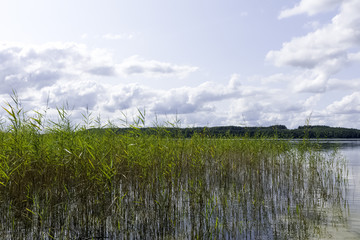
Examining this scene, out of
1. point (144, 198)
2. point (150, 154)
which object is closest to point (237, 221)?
point (144, 198)

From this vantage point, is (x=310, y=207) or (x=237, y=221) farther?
(x=310, y=207)

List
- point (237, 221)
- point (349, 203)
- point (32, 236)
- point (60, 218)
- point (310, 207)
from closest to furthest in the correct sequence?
point (32, 236) → point (60, 218) → point (237, 221) → point (310, 207) → point (349, 203)

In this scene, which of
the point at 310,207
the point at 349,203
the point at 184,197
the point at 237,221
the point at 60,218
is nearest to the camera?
the point at 60,218

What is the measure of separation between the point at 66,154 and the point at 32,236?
66.8 inches

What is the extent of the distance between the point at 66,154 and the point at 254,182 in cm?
604

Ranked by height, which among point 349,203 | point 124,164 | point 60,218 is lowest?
point 349,203

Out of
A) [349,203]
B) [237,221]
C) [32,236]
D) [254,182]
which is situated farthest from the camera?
[254,182]

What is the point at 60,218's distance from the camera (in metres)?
5.09

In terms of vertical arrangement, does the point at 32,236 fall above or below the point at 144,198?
below

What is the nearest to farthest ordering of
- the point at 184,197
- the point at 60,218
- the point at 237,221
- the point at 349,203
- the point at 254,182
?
the point at 60,218 → the point at 237,221 → the point at 184,197 → the point at 349,203 → the point at 254,182

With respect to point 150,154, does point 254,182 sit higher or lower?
lower

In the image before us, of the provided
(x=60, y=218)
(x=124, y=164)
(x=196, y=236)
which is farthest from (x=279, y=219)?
(x=60, y=218)

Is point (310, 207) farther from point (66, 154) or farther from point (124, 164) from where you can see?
point (66, 154)

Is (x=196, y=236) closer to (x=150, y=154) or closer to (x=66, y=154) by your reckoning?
(x=150, y=154)
